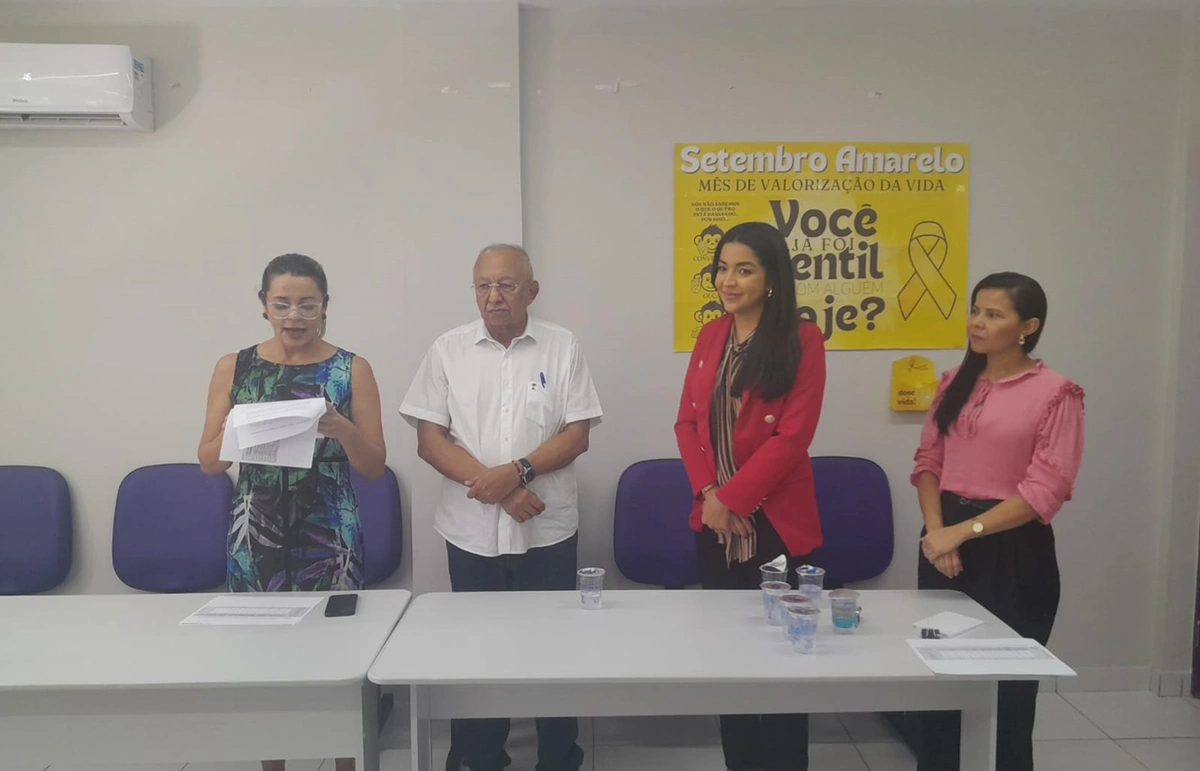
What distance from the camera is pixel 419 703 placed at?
1.70 m

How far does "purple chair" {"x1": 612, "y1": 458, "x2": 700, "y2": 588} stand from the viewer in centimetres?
307

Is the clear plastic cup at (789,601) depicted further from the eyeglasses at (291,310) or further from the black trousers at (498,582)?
the eyeglasses at (291,310)

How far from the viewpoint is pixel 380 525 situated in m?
3.11

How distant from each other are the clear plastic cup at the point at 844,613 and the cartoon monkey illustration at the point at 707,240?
1.65 meters

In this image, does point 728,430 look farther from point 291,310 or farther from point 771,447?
point 291,310

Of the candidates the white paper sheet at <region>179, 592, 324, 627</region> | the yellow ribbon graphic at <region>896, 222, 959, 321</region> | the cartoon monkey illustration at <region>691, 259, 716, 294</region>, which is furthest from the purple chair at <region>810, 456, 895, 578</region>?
the white paper sheet at <region>179, 592, 324, 627</region>

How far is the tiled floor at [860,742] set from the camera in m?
2.70

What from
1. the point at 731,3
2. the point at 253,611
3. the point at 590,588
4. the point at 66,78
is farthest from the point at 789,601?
the point at 66,78

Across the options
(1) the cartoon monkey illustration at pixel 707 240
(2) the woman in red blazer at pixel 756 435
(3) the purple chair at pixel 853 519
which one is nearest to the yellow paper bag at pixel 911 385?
(3) the purple chair at pixel 853 519

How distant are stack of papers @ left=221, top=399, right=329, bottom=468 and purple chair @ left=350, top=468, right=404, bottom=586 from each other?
1036 mm

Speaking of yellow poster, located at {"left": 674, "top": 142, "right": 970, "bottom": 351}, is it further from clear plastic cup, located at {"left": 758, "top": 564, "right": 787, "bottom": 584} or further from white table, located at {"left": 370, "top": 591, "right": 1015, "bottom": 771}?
white table, located at {"left": 370, "top": 591, "right": 1015, "bottom": 771}

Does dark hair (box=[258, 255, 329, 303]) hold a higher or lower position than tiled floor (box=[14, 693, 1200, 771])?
higher

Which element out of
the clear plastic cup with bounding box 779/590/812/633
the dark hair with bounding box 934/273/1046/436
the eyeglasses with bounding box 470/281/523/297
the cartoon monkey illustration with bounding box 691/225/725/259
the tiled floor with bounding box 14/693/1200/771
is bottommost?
the tiled floor with bounding box 14/693/1200/771

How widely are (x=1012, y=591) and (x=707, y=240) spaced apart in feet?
5.53
